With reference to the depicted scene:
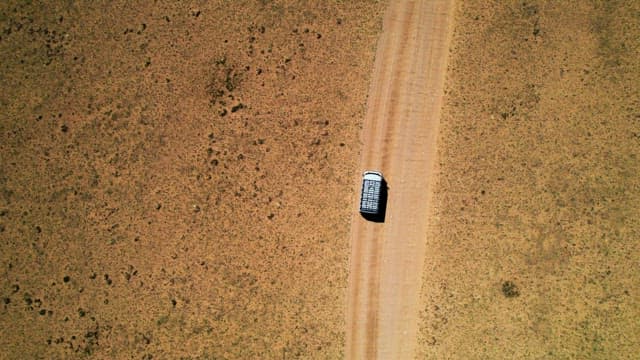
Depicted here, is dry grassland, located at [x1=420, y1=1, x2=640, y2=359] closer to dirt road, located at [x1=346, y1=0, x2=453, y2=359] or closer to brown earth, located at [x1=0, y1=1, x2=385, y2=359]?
dirt road, located at [x1=346, y1=0, x2=453, y2=359]

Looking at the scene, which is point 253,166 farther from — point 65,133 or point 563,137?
point 563,137

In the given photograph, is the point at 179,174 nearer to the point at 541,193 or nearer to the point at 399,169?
the point at 399,169

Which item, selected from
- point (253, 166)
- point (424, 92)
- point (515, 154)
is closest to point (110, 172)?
point (253, 166)

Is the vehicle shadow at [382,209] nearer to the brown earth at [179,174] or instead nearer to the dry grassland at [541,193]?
the brown earth at [179,174]

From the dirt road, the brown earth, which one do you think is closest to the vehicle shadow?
the dirt road

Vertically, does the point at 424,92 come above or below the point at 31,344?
above

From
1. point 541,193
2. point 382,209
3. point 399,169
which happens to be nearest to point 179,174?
point 382,209
